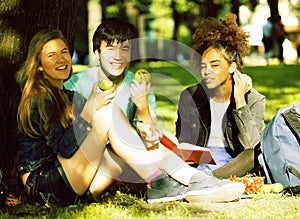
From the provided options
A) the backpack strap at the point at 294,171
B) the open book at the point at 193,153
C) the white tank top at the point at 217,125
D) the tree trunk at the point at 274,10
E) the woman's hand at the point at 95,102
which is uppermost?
the tree trunk at the point at 274,10

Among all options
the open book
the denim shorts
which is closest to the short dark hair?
the open book

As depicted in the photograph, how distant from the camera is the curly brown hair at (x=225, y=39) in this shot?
5789 millimetres

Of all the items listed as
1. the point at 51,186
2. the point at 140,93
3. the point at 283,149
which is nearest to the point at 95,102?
the point at 140,93

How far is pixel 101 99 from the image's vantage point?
4594mm

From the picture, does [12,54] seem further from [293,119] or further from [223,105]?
[293,119]

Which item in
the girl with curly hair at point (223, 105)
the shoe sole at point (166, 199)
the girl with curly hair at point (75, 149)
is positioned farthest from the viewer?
the girl with curly hair at point (223, 105)

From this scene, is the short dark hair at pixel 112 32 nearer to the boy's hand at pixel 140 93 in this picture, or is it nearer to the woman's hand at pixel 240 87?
the boy's hand at pixel 140 93

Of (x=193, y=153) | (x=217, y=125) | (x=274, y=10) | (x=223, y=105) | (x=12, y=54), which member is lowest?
(x=193, y=153)

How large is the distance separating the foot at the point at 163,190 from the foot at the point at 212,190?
0.31 feet

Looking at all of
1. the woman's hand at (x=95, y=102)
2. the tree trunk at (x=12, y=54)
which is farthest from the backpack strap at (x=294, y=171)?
the tree trunk at (x=12, y=54)

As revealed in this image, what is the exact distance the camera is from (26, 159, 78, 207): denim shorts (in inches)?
182

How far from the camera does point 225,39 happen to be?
229 inches

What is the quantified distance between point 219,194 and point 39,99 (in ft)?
4.58

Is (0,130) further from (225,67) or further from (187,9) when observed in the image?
(187,9)
